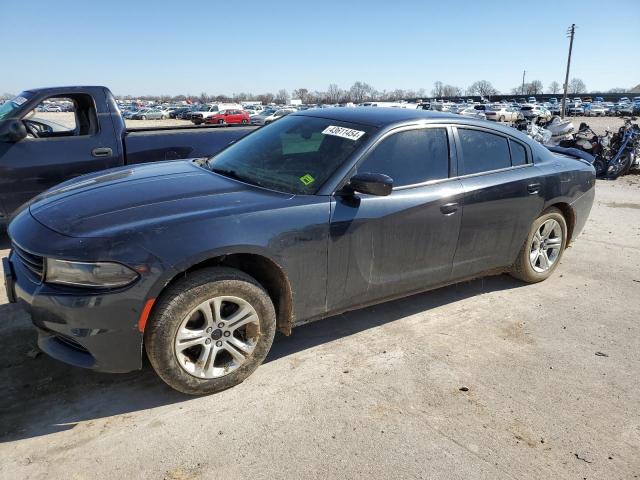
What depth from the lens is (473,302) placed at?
173 inches

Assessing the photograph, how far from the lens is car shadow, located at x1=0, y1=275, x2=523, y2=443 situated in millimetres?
2691

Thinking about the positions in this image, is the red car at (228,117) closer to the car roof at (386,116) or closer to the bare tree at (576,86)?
the car roof at (386,116)

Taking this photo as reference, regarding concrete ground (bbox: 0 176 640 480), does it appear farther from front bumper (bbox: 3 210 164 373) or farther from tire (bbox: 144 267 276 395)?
front bumper (bbox: 3 210 164 373)

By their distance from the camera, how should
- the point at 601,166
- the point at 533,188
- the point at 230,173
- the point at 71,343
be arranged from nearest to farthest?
the point at 71,343 < the point at 230,173 < the point at 533,188 < the point at 601,166

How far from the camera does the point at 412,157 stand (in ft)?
12.0

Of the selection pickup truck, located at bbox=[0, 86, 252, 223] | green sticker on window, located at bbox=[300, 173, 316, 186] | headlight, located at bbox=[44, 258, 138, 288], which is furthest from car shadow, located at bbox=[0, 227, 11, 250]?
green sticker on window, located at bbox=[300, 173, 316, 186]

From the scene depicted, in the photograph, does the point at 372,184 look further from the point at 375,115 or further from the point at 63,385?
the point at 63,385

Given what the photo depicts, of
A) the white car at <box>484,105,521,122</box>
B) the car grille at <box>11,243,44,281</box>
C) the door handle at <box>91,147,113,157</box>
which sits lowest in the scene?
the car grille at <box>11,243,44,281</box>

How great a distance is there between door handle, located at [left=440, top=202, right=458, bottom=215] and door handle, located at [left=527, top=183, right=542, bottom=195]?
0.98m

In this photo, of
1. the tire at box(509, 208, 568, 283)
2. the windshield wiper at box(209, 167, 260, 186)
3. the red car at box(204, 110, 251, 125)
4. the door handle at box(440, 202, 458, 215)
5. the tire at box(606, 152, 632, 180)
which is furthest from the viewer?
the red car at box(204, 110, 251, 125)

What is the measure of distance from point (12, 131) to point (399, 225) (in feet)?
14.7

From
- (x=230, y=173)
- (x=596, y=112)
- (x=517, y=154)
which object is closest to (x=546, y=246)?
(x=517, y=154)

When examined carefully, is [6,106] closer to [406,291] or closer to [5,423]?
[5,423]

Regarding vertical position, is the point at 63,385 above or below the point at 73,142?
below
